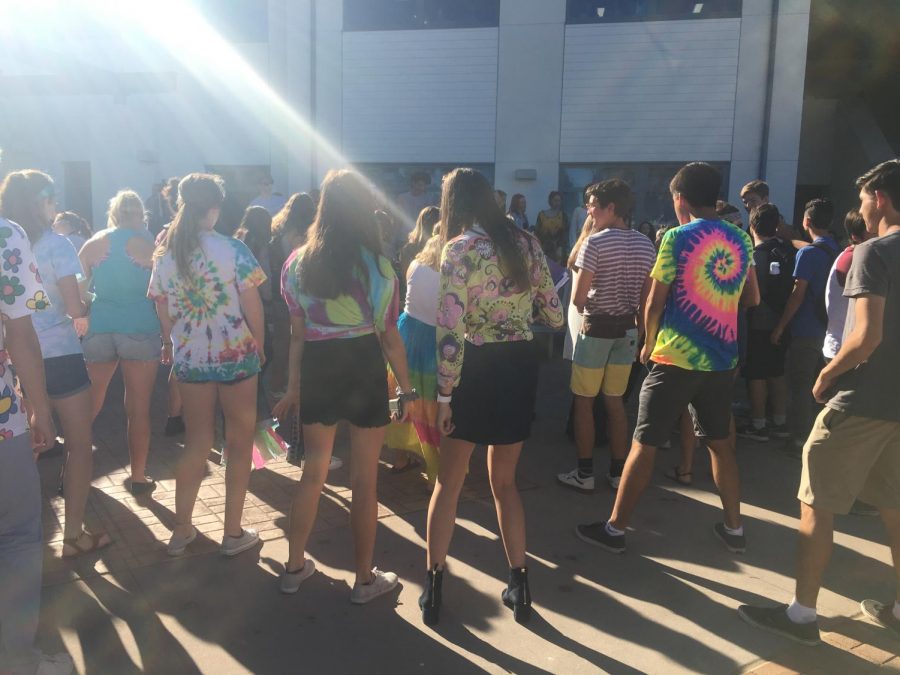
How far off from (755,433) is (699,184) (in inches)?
125

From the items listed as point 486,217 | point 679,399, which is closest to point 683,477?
point 679,399

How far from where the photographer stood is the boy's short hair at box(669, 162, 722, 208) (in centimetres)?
367

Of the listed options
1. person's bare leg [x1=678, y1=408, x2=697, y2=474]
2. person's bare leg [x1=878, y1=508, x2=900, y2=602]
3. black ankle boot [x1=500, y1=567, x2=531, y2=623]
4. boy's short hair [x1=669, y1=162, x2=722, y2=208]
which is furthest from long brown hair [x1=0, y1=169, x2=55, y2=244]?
person's bare leg [x1=878, y1=508, x2=900, y2=602]

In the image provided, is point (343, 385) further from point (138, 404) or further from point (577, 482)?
point (577, 482)

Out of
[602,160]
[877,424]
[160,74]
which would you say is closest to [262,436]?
[877,424]

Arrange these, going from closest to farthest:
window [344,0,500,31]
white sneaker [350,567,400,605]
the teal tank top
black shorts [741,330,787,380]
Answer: white sneaker [350,567,400,605], the teal tank top, black shorts [741,330,787,380], window [344,0,500,31]

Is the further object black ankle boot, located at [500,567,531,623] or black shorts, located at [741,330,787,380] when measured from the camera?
black shorts, located at [741,330,787,380]

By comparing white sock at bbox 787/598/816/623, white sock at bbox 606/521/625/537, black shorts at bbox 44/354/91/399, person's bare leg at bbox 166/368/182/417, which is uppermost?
black shorts at bbox 44/354/91/399

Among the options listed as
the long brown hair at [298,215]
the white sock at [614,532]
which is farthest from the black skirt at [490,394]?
the long brown hair at [298,215]

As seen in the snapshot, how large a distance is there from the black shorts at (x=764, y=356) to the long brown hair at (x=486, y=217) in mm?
3630

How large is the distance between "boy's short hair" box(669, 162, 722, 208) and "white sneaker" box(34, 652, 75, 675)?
337 centimetres

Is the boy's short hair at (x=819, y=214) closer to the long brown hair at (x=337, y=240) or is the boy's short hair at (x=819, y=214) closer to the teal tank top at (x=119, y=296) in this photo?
the long brown hair at (x=337, y=240)

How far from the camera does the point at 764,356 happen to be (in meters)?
6.07

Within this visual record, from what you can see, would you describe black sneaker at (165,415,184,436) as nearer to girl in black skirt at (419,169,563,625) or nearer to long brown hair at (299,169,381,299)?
long brown hair at (299,169,381,299)
